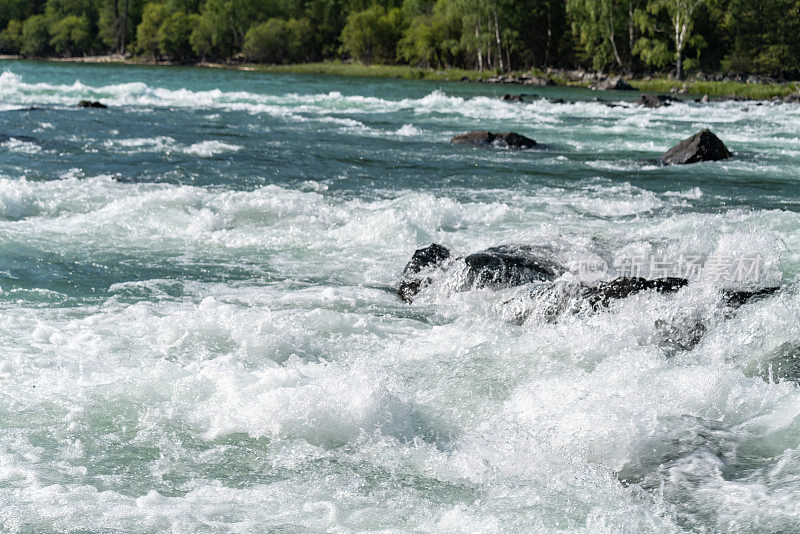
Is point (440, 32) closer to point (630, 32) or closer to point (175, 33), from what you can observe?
point (630, 32)

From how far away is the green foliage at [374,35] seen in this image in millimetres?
70312

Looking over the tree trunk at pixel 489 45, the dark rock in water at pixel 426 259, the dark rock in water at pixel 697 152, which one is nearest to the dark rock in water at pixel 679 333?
the dark rock in water at pixel 426 259

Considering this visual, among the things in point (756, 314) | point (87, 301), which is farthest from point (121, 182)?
point (756, 314)

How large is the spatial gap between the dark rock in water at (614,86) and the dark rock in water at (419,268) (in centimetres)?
3932

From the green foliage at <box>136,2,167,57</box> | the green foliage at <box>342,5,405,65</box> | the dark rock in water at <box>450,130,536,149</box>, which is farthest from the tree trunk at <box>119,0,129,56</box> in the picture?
the dark rock in water at <box>450,130,536,149</box>

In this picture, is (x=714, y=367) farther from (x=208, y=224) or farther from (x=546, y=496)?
(x=208, y=224)

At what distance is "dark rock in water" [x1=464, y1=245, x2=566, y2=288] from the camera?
A: 22.2 ft

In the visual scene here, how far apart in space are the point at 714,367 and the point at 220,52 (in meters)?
86.8

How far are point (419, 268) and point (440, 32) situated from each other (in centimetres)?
5944

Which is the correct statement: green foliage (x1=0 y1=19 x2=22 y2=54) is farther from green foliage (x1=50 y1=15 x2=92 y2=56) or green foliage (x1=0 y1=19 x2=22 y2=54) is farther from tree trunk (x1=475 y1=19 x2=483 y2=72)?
tree trunk (x1=475 y1=19 x2=483 y2=72)

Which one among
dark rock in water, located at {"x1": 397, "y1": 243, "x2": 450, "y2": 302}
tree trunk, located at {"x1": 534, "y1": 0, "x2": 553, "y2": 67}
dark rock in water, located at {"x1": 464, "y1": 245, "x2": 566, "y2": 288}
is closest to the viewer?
dark rock in water, located at {"x1": 464, "y1": 245, "x2": 566, "y2": 288}

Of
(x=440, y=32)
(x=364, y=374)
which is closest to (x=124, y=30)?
(x=440, y=32)

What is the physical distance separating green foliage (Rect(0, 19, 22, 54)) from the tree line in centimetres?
17

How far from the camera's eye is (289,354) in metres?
5.54
